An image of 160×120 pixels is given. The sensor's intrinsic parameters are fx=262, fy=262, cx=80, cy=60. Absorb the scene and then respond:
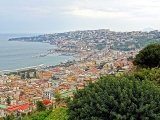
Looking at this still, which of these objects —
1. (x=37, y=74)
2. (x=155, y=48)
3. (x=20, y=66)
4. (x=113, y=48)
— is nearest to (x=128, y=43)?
(x=113, y=48)

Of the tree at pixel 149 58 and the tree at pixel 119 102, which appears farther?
the tree at pixel 149 58

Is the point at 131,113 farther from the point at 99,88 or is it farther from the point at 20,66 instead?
the point at 20,66

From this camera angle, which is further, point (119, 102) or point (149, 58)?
point (149, 58)

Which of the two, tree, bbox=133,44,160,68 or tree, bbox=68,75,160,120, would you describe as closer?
tree, bbox=68,75,160,120
